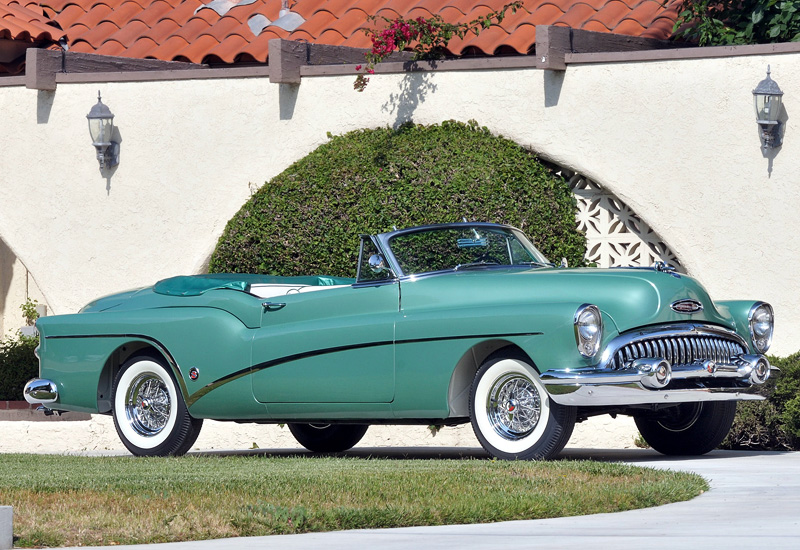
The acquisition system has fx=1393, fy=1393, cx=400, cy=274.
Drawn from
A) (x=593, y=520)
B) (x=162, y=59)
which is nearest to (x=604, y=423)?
(x=593, y=520)

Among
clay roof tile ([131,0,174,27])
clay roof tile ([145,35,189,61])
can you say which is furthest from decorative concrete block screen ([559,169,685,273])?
clay roof tile ([131,0,174,27])

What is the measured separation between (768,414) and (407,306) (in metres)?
3.25

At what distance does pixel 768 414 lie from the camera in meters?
10.6

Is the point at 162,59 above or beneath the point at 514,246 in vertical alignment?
above

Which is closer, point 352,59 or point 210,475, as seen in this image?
point 210,475

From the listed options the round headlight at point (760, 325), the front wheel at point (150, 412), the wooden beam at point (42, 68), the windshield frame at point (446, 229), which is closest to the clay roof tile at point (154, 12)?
the wooden beam at point (42, 68)

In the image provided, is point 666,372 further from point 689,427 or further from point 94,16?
point 94,16

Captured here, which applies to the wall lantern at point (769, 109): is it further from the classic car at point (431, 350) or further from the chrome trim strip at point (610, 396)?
the chrome trim strip at point (610, 396)

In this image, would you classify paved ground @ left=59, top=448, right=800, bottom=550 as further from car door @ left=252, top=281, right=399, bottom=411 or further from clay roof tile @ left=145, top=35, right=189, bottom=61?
clay roof tile @ left=145, top=35, right=189, bottom=61

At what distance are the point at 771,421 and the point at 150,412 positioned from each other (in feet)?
15.3

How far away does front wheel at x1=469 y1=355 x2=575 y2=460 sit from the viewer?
852 cm

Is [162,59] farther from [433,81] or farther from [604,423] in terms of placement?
[604,423]

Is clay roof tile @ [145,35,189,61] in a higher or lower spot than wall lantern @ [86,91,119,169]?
higher

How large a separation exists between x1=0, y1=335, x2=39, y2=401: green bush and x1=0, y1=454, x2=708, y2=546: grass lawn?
6459 mm
